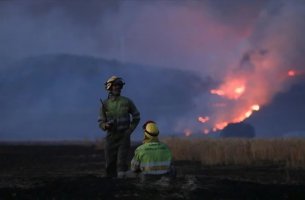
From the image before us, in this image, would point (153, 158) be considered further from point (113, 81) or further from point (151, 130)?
point (113, 81)

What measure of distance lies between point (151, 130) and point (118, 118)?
6.10 feet

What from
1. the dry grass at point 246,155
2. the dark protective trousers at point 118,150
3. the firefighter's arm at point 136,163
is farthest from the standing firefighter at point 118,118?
the dry grass at point 246,155

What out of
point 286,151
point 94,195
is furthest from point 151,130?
point 286,151

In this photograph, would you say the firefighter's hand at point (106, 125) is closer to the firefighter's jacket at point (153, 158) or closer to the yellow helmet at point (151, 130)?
the yellow helmet at point (151, 130)

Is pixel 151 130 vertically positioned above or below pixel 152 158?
above

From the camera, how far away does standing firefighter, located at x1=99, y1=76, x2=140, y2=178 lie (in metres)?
11.3

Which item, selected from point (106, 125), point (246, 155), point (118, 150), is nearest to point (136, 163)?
point (106, 125)

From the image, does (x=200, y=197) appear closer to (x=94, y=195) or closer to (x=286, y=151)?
(x=94, y=195)

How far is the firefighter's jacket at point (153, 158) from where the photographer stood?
9.45m

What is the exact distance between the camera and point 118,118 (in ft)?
37.2

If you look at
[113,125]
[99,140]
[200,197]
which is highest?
[99,140]

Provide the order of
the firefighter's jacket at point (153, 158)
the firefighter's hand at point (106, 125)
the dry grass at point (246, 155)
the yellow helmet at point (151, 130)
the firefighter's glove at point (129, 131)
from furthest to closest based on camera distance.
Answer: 1. the dry grass at point (246, 155)
2. the firefighter's glove at point (129, 131)
3. the firefighter's hand at point (106, 125)
4. the yellow helmet at point (151, 130)
5. the firefighter's jacket at point (153, 158)

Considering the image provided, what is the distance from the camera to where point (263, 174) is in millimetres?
17125

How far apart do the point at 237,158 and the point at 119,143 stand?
13125 mm
